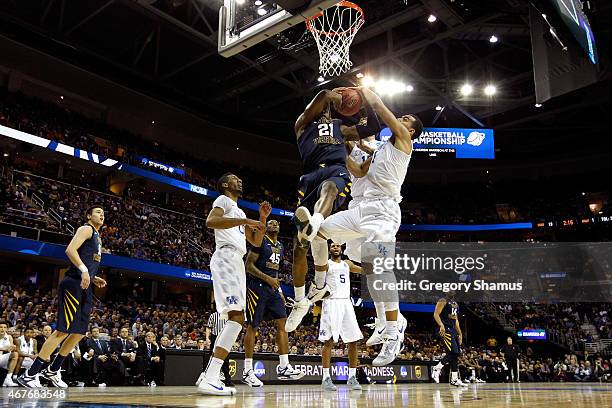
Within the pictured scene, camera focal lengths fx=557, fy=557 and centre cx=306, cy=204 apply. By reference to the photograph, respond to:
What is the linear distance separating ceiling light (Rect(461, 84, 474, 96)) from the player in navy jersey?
18711 mm

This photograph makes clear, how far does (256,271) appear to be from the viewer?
7754 millimetres

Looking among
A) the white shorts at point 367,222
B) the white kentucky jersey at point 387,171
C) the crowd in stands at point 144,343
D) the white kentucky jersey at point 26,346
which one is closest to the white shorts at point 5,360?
the white kentucky jersey at point 26,346

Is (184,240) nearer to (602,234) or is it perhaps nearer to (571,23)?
(571,23)

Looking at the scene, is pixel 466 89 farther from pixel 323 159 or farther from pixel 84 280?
pixel 84 280

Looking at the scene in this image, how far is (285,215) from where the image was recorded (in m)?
30.0

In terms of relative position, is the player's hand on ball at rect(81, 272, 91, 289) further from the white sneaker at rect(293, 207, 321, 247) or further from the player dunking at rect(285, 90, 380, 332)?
the white sneaker at rect(293, 207, 321, 247)

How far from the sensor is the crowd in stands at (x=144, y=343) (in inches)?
410

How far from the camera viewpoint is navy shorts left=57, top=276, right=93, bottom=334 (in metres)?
6.05

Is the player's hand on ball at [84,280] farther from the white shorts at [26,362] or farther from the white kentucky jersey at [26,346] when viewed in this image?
the white kentucky jersey at [26,346]

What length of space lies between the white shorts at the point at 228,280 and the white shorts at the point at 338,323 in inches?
122

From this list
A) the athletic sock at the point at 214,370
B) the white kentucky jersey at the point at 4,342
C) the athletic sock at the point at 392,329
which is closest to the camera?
the athletic sock at the point at 214,370

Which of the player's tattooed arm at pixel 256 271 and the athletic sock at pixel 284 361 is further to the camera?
the player's tattooed arm at pixel 256 271

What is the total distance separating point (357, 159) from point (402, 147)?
3.72ft

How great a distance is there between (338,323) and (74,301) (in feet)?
13.2
